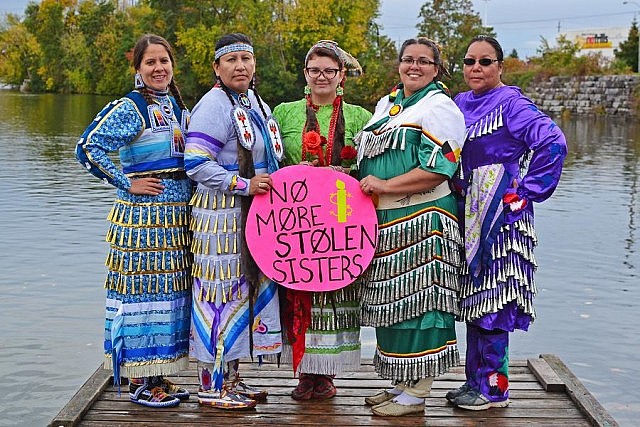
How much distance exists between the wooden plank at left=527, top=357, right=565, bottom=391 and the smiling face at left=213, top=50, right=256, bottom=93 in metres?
2.23

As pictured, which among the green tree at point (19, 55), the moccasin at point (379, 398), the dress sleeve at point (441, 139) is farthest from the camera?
the green tree at point (19, 55)

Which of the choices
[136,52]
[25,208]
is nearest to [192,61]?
[25,208]

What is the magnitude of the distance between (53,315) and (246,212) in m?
3.96

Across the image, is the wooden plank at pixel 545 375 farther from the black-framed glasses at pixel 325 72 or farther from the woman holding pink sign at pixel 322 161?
the black-framed glasses at pixel 325 72

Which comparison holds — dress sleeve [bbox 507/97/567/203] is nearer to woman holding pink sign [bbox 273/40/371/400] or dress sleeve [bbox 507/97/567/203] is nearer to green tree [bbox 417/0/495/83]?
woman holding pink sign [bbox 273/40/371/400]

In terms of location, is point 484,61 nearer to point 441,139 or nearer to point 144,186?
point 441,139

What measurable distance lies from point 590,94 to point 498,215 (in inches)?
1340

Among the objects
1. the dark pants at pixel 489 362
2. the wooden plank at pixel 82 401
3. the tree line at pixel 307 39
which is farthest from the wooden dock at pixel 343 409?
the tree line at pixel 307 39

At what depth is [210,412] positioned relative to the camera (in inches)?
165

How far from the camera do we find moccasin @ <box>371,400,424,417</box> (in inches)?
163

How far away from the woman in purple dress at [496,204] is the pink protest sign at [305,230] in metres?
0.57

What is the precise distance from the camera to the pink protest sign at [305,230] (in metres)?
4.05

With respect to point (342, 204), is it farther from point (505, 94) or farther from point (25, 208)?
point (25, 208)

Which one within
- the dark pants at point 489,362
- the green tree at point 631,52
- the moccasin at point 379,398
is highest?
the green tree at point 631,52
